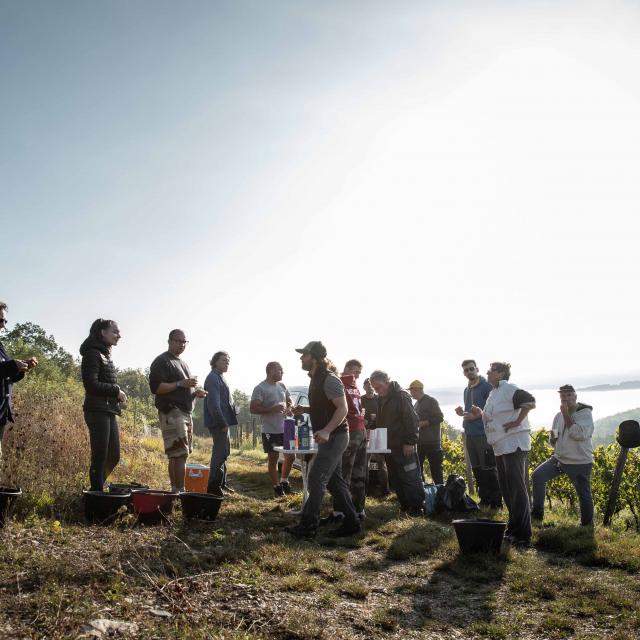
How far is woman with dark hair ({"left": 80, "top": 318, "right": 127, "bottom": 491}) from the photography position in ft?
18.5

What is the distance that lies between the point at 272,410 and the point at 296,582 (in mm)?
4145

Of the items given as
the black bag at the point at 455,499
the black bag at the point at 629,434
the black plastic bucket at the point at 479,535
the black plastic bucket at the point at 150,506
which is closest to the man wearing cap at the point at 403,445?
the black bag at the point at 455,499

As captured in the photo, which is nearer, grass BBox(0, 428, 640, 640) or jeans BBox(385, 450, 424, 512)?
grass BBox(0, 428, 640, 640)

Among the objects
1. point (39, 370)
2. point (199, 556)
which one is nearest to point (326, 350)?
point (199, 556)

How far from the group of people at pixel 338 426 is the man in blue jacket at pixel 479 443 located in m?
0.01

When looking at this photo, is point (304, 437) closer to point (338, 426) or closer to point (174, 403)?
point (338, 426)

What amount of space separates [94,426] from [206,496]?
4.32 ft

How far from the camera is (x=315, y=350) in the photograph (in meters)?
5.77

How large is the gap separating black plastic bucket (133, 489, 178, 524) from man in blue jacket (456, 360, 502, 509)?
14.2 feet

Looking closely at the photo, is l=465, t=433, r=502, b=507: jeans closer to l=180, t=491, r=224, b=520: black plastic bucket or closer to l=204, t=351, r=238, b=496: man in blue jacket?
l=204, t=351, r=238, b=496: man in blue jacket

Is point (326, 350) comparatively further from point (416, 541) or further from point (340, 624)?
point (340, 624)

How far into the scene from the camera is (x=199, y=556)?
445 centimetres

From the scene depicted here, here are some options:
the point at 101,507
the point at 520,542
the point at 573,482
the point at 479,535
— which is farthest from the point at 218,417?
the point at 573,482

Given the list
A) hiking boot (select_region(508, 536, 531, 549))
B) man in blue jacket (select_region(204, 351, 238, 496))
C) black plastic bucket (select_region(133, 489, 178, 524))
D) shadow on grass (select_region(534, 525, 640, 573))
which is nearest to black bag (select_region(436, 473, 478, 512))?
shadow on grass (select_region(534, 525, 640, 573))
